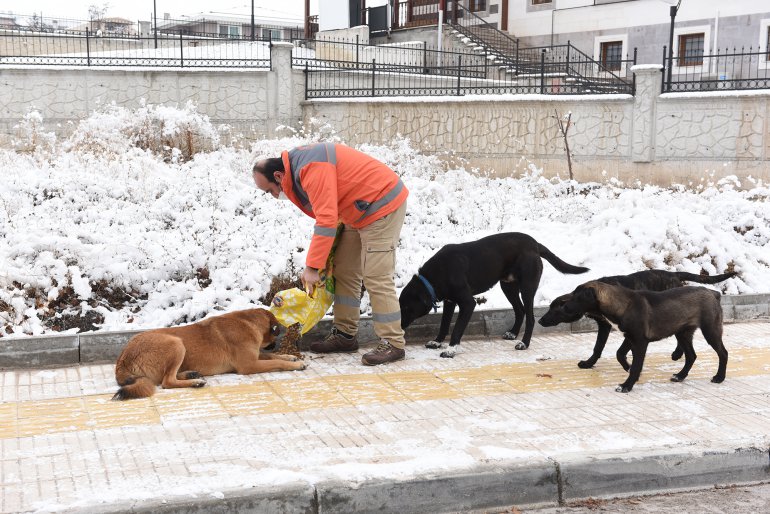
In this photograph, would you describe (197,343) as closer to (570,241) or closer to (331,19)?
(570,241)

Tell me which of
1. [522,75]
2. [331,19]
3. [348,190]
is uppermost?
[331,19]

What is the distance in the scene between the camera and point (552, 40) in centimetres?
3181

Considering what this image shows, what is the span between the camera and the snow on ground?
7.81 metres

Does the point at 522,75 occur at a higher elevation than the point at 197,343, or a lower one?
higher

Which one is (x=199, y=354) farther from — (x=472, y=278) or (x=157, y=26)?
(x=157, y=26)

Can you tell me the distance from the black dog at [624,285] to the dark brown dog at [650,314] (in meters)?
0.07

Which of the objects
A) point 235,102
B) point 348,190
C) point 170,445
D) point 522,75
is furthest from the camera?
point 522,75

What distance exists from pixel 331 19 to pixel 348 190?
31.7 m

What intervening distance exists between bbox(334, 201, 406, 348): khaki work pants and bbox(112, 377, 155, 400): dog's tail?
6.58 ft

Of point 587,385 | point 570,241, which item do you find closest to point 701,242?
point 570,241

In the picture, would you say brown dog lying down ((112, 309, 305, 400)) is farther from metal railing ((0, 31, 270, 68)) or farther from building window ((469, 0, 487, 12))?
building window ((469, 0, 487, 12))

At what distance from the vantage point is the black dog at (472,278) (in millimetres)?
7277

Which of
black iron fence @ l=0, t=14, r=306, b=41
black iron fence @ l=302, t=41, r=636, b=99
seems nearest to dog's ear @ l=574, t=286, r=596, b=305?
black iron fence @ l=302, t=41, r=636, b=99

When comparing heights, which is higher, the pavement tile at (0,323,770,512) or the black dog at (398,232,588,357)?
the black dog at (398,232,588,357)
